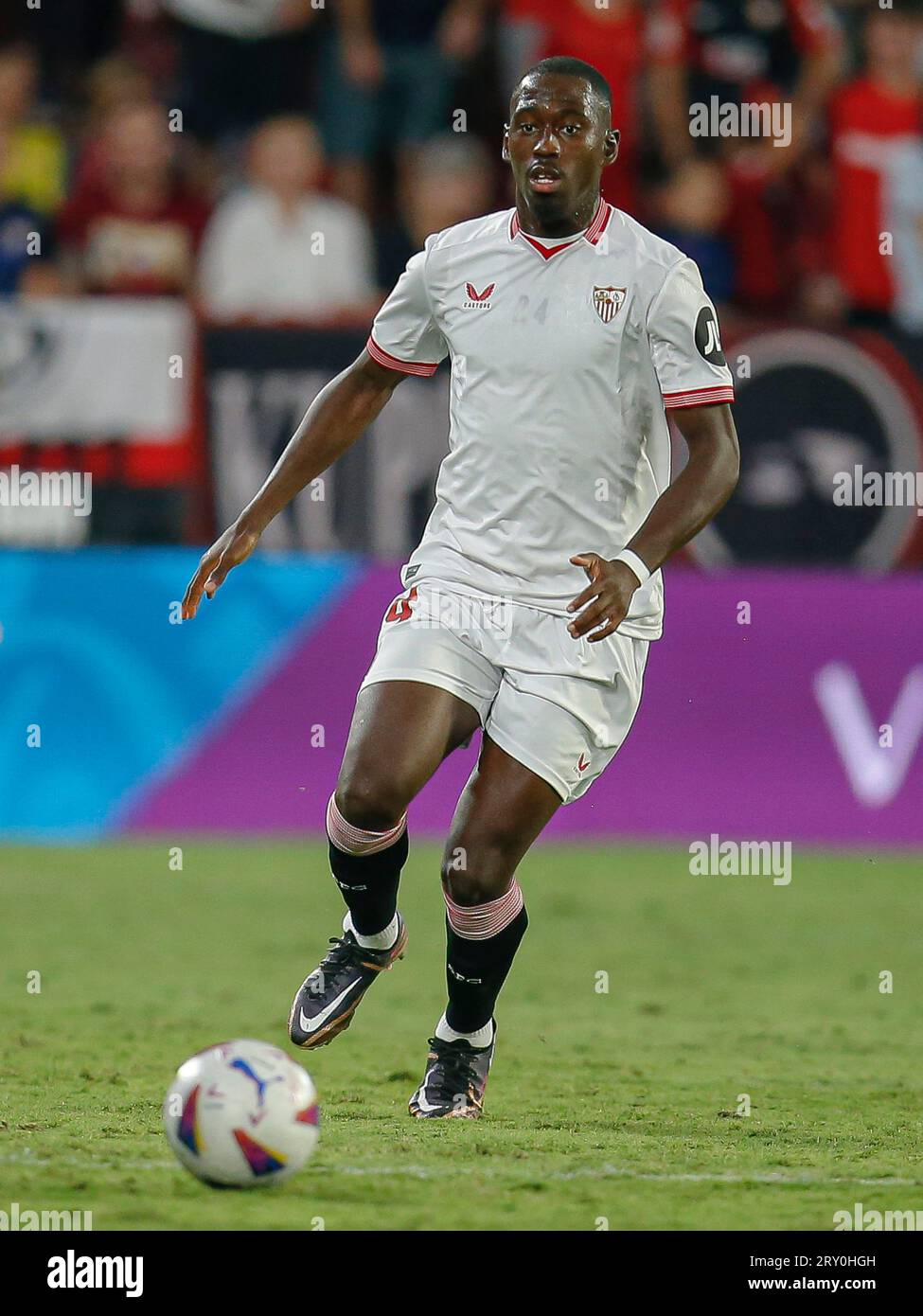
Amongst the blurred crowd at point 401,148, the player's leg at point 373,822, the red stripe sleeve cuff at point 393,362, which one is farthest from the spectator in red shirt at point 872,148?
the player's leg at point 373,822

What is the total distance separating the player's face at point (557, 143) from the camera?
550 centimetres

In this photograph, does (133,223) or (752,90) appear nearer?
(133,223)

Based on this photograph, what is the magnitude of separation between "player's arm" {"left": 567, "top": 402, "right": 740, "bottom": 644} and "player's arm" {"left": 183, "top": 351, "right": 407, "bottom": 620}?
102cm

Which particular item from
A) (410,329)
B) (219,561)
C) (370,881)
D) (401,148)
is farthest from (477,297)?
(401,148)

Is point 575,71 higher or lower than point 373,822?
higher

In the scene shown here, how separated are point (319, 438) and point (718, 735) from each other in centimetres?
501

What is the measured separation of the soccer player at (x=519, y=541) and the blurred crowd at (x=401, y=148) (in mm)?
6410

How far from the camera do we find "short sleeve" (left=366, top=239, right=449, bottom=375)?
595 cm

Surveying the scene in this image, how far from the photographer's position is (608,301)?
5.61 m

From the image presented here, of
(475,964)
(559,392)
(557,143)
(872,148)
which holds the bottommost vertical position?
(475,964)

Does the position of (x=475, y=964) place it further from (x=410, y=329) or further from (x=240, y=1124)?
(x=410, y=329)

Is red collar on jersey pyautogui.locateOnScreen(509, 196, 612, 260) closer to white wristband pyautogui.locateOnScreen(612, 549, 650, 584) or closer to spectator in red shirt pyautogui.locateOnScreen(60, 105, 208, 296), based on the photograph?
white wristband pyautogui.locateOnScreen(612, 549, 650, 584)
